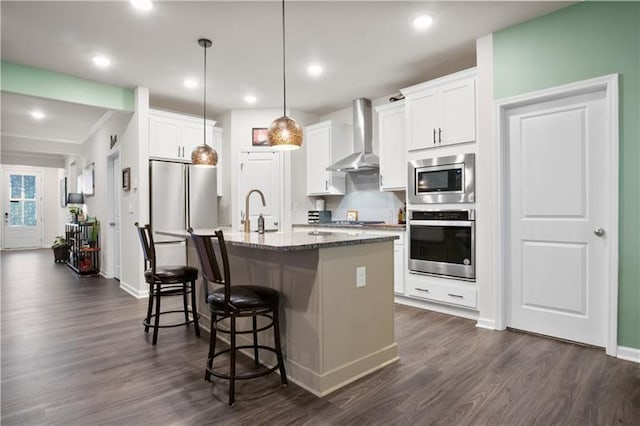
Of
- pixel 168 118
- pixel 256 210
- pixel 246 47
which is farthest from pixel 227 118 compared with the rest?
pixel 246 47

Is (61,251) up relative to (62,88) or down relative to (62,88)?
down

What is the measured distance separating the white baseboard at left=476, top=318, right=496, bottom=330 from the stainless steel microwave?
44.3 inches

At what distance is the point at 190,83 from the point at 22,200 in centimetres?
976

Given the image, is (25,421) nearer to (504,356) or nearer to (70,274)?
(504,356)

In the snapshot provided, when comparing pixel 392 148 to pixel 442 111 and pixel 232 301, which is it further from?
pixel 232 301

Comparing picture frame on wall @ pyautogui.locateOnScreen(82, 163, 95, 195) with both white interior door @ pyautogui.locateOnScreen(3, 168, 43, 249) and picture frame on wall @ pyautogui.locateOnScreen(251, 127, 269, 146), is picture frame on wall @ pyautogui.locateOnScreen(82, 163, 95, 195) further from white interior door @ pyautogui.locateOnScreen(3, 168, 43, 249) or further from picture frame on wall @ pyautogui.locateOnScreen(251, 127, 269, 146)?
white interior door @ pyautogui.locateOnScreen(3, 168, 43, 249)

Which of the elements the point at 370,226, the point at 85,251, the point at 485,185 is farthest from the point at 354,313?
the point at 85,251

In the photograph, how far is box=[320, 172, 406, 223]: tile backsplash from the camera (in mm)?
5055

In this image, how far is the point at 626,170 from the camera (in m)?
2.60

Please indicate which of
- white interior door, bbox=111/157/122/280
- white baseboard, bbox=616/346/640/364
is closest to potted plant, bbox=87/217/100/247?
white interior door, bbox=111/157/122/280

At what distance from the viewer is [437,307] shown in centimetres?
391

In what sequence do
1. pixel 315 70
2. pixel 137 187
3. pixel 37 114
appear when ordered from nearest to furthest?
1. pixel 315 70
2. pixel 137 187
3. pixel 37 114

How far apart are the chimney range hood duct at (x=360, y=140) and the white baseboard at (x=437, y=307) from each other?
1.86m

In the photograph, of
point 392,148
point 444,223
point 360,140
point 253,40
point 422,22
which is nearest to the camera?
point 422,22
